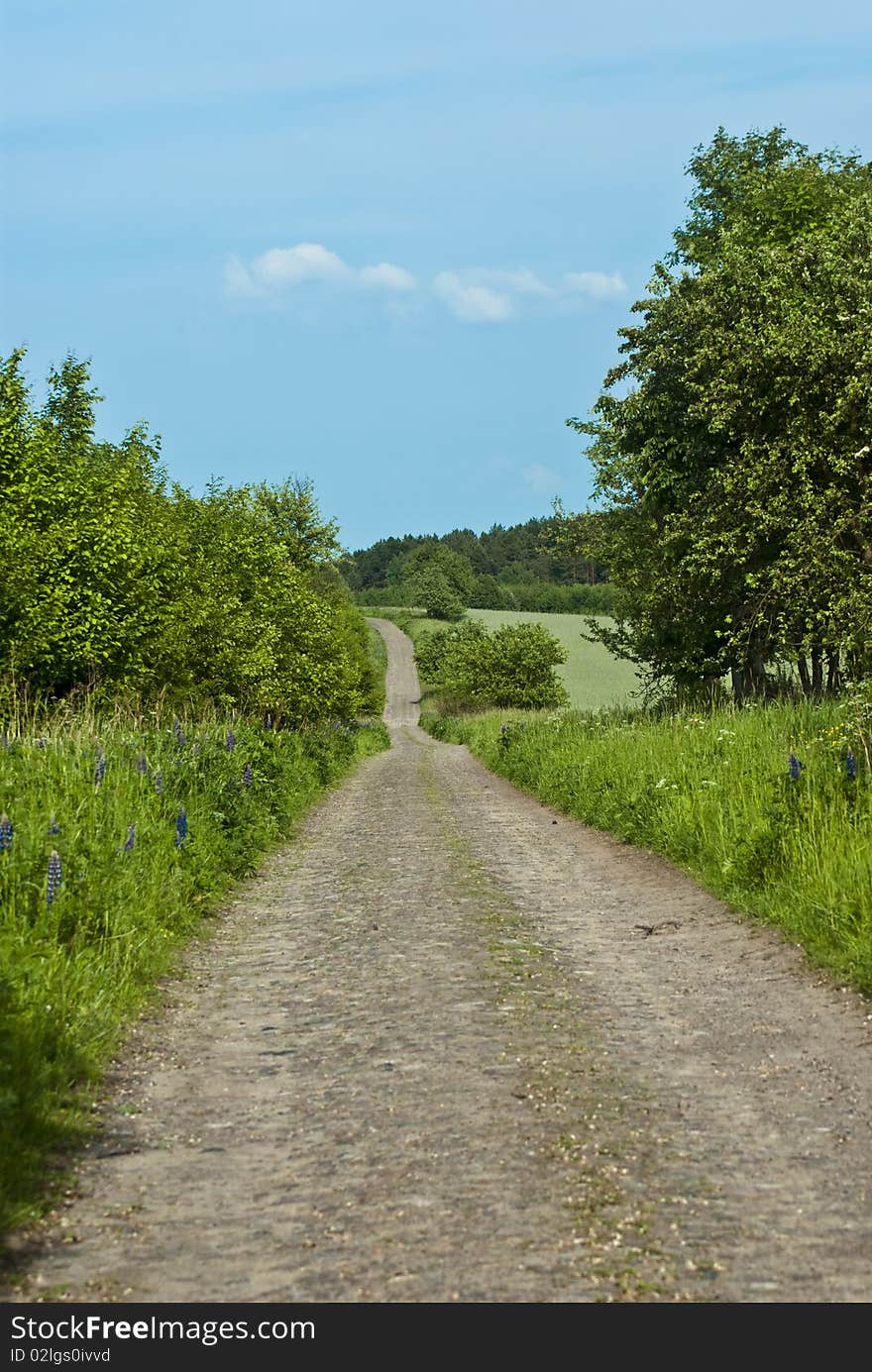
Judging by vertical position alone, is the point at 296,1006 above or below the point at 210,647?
below

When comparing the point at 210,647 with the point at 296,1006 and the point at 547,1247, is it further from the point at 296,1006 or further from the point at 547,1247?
the point at 547,1247

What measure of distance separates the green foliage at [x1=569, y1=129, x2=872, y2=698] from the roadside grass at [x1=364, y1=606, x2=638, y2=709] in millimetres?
44192

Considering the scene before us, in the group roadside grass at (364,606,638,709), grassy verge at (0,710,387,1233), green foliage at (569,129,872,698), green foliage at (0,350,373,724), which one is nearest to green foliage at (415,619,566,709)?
roadside grass at (364,606,638,709)

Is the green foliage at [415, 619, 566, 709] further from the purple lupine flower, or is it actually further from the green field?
the purple lupine flower

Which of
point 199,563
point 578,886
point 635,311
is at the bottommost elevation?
point 578,886

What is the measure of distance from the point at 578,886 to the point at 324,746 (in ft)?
71.0

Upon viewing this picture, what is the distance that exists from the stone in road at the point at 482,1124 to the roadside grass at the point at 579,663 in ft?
215

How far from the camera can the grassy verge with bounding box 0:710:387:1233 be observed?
559 cm

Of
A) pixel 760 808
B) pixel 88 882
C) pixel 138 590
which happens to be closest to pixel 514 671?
pixel 138 590

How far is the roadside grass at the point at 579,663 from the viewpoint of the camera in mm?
104562

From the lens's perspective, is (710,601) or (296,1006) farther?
(710,601)

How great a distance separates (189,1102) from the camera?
19.3ft

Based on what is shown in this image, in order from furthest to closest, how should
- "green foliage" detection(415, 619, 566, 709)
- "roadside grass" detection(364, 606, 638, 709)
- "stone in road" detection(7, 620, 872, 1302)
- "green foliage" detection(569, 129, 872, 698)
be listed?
"roadside grass" detection(364, 606, 638, 709) < "green foliage" detection(415, 619, 566, 709) < "green foliage" detection(569, 129, 872, 698) < "stone in road" detection(7, 620, 872, 1302)
